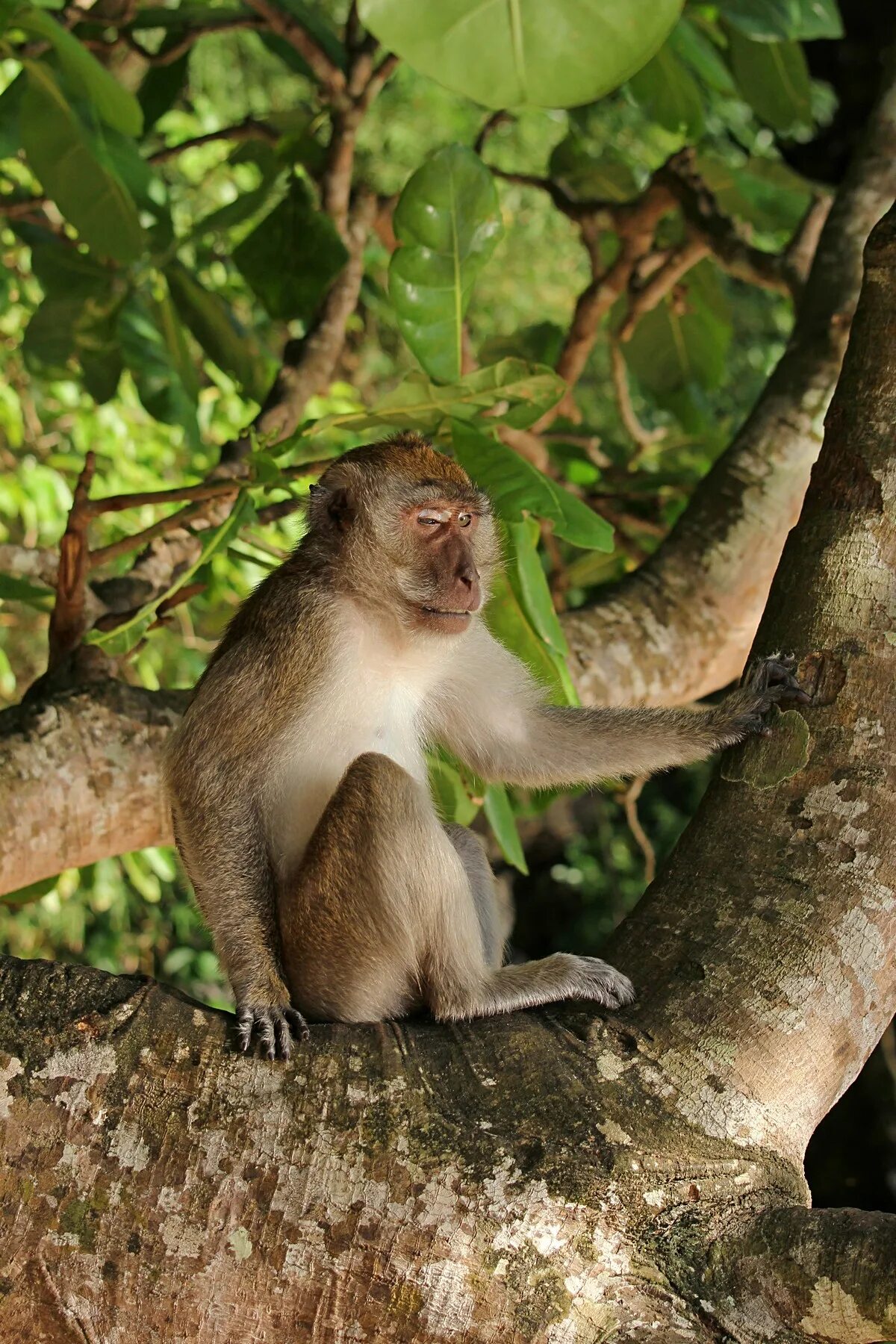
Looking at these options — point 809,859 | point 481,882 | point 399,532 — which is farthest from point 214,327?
point 809,859

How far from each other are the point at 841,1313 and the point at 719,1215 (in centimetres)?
16

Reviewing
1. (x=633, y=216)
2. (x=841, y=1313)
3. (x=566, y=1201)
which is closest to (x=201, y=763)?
(x=566, y=1201)

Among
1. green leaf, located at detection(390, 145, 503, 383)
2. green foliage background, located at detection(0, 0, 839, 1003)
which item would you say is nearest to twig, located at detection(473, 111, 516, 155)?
green foliage background, located at detection(0, 0, 839, 1003)

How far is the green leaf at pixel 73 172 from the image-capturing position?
2605mm

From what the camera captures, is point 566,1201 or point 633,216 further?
point 633,216

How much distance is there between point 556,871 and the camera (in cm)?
962

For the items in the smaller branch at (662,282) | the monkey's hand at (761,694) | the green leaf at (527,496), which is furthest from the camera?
the smaller branch at (662,282)

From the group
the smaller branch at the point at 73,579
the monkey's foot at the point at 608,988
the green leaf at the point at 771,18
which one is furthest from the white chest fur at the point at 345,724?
the green leaf at the point at 771,18

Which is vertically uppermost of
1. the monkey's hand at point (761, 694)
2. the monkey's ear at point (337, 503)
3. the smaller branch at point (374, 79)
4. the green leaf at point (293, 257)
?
the smaller branch at point (374, 79)

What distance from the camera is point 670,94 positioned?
3.10 meters

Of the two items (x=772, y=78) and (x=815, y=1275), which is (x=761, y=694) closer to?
(x=815, y=1275)

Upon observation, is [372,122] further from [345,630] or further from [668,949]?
[668,949]

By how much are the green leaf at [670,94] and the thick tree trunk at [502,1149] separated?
6.08 feet

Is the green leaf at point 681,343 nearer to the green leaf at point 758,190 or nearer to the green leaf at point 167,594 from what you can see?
the green leaf at point 758,190
